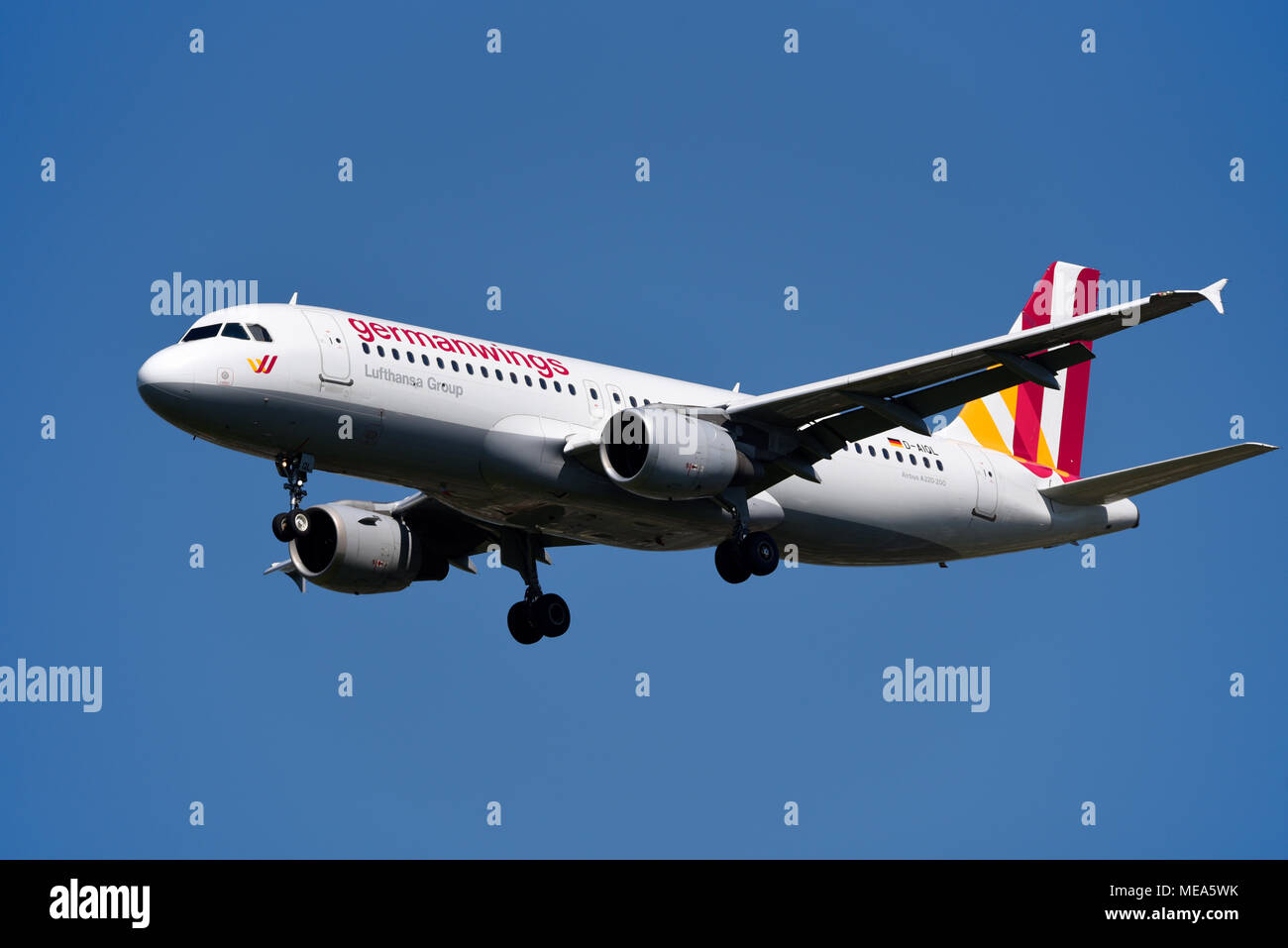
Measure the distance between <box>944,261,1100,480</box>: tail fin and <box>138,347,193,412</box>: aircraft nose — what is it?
68.5 feet

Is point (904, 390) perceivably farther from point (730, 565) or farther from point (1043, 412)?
point (1043, 412)

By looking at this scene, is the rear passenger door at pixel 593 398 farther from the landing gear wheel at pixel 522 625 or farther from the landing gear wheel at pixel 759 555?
the landing gear wheel at pixel 522 625

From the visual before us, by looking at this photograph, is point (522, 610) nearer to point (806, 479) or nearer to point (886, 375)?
point (806, 479)

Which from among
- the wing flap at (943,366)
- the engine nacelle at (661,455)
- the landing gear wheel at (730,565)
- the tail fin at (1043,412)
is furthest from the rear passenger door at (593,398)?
the tail fin at (1043,412)

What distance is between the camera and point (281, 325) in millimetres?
34562

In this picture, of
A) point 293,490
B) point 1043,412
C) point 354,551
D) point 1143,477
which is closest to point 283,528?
point 293,490

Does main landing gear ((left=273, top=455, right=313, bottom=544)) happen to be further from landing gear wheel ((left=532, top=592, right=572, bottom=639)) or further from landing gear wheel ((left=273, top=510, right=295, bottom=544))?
landing gear wheel ((left=532, top=592, right=572, bottom=639))

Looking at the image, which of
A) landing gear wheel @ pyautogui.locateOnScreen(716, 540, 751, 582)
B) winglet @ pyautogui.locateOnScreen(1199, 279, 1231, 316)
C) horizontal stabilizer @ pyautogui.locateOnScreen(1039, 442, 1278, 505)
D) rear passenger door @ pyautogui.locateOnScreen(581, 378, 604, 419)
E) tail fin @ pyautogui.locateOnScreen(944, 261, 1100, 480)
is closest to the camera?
winglet @ pyautogui.locateOnScreen(1199, 279, 1231, 316)

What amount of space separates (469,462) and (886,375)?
834cm

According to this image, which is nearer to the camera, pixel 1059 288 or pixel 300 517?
pixel 300 517

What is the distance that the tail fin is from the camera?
154 ft

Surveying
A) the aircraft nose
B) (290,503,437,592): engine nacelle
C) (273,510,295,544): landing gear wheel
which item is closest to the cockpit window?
the aircraft nose
